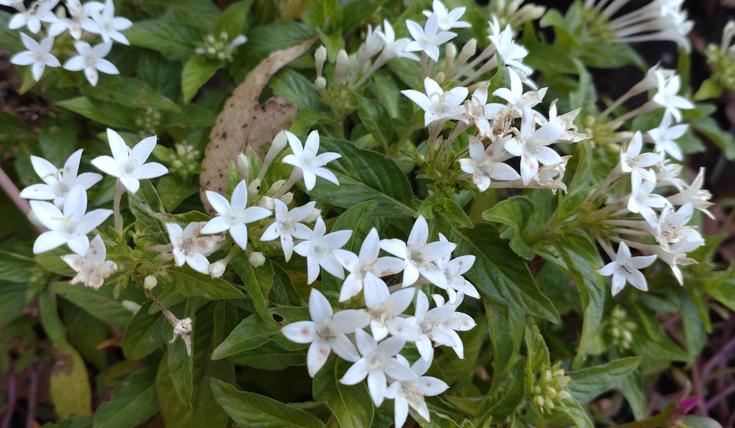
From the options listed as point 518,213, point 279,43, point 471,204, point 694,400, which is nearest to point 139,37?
point 279,43

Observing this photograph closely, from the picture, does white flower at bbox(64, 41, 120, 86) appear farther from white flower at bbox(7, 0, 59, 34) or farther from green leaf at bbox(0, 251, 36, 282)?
green leaf at bbox(0, 251, 36, 282)

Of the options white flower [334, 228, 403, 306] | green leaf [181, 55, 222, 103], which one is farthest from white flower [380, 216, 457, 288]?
green leaf [181, 55, 222, 103]

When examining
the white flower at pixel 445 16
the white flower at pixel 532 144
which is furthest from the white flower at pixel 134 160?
the white flower at pixel 445 16

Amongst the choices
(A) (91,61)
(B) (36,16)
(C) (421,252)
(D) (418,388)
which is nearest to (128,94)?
(A) (91,61)

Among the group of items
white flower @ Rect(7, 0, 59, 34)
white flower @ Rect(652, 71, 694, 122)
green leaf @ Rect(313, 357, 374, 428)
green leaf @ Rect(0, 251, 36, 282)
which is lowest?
green leaf @ Rect(0, 251, 36, 282)

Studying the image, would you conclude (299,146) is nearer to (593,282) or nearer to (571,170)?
(593,282)
